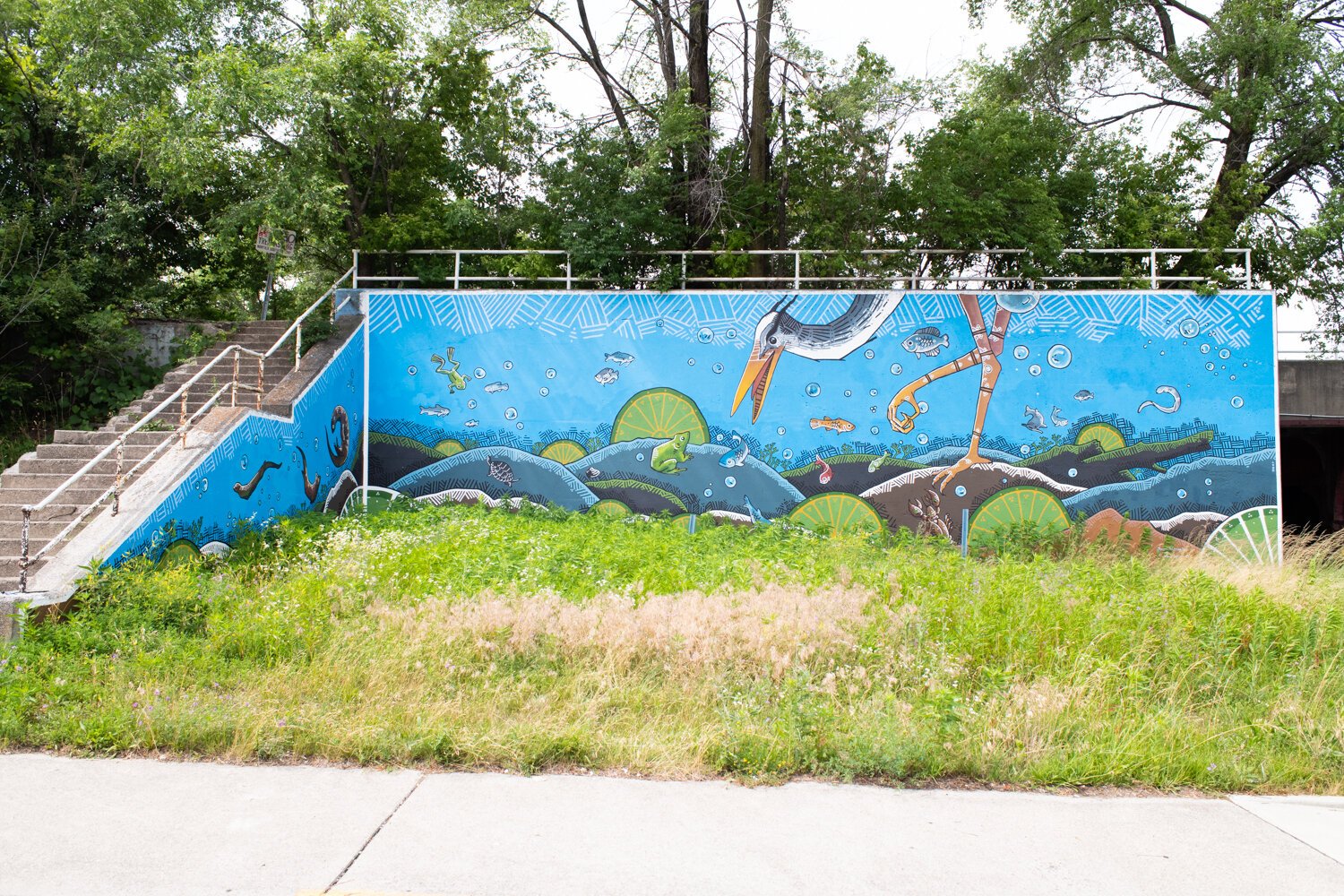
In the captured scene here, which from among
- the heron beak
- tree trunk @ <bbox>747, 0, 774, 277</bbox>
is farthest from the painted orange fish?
tree trunk @ <bbox>747, 0, 774, 277</bbox>

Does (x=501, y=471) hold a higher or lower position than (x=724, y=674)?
higher

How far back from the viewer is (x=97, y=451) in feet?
33.4

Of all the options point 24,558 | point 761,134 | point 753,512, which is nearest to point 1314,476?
point 753,512

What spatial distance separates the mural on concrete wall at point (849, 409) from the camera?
530 inches

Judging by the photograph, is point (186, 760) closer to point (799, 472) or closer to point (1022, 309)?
point (799, 472)

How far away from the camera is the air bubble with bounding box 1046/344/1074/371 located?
1360 cm

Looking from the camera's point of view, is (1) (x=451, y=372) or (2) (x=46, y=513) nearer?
(2) (x=46, y=513)

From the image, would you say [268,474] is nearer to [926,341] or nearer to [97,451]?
[97,451]

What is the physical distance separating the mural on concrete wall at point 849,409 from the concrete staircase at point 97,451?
1943 millimetres

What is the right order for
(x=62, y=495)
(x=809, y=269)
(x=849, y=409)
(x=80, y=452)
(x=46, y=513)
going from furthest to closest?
(x=809, y=269) → (x=849, y=409) → (x=80, y=452) → (x=62, y=495) → (x=46, y=513)

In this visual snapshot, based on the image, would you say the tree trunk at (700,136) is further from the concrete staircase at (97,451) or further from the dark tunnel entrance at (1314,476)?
the dark tunnel entrance at (1314,476)

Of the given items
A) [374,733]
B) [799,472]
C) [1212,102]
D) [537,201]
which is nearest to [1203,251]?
[1212,102]

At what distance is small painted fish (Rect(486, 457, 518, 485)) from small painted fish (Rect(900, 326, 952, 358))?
6.94 m

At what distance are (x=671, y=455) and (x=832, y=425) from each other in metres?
2.75
